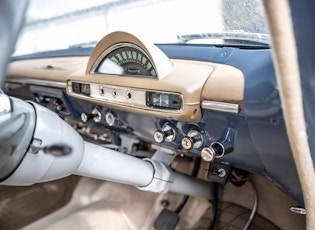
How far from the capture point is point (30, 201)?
4.95 ft

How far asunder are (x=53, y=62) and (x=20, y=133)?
0.88m

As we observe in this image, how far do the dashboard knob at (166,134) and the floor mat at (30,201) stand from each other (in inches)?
33.2

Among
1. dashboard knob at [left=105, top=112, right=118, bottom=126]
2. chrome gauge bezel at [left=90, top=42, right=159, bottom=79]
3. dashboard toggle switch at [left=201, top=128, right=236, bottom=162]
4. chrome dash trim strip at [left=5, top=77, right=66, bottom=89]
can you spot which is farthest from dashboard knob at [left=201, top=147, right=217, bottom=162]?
chrome dash trim strip at [left=5, top=77, right=66, bottom=89]

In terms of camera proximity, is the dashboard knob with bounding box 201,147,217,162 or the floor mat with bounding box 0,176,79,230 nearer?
the dashboard knob with bounding box 201,147,217,162

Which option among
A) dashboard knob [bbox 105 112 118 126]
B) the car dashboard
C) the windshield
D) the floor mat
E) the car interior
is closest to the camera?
the car interior

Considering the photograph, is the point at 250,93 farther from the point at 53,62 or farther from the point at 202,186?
the point at 53,62

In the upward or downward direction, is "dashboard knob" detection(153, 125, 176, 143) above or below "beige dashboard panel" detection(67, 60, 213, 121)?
below

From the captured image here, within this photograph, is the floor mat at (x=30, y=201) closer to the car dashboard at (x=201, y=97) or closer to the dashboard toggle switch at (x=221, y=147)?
the car dashboard at (x=201, y=97)

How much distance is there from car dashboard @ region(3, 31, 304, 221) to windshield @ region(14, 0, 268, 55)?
0.30 feet

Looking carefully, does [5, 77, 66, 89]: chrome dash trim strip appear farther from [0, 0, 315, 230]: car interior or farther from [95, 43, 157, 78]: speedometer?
[95, 43, 157, 78]: speedometer

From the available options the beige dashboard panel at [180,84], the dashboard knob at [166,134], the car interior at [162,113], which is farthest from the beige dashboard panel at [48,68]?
the dashboard knob at [166,134]

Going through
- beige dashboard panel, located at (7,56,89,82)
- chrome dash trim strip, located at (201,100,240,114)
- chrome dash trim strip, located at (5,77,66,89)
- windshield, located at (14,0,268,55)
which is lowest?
chrome dash trim strip, located at (201,100,240,114)

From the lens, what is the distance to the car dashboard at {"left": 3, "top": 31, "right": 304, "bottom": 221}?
2.09 feet

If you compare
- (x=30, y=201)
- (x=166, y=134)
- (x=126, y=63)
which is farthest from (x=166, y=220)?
(x=126, y=63)
